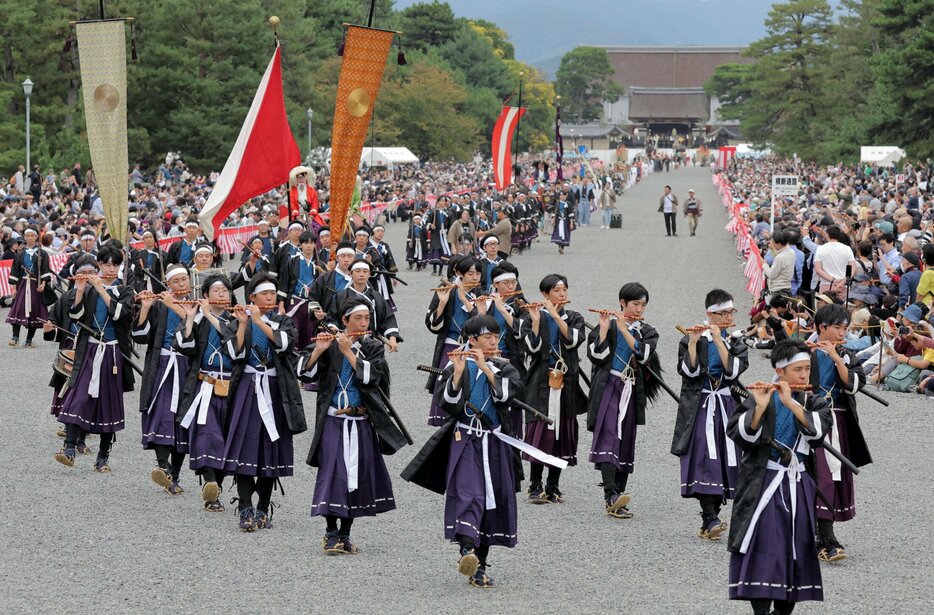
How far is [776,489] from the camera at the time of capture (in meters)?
6.45

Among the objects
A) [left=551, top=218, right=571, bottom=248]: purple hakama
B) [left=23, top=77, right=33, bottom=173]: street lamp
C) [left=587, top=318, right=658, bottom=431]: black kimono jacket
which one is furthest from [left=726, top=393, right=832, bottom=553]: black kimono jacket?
[left=551, top=218, right=571, bottom=248]: purple hakama

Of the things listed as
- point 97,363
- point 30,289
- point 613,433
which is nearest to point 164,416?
point 97,363

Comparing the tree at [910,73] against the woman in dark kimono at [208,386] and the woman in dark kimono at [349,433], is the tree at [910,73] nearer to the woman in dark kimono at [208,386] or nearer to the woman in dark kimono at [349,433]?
the woman in dark kimono at [208,386]

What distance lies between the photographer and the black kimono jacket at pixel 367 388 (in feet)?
26.1

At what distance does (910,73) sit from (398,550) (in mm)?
30644

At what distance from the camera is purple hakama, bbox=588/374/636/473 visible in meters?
9.07

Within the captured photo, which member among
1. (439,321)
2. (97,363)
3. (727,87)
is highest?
(727,87)

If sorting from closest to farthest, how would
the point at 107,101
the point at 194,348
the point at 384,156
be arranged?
the point at 194,348, the point at 107,101, the point at 384,156

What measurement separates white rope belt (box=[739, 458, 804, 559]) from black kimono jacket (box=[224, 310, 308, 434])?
314 cm

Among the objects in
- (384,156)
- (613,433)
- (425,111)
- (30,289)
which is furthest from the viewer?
(425,111)

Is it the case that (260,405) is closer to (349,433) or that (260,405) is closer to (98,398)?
(349,433)

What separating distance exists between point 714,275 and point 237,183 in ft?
47.0

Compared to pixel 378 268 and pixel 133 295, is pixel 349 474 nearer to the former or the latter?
pixel 133 295

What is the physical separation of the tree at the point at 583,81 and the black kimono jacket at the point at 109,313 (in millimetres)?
127957
